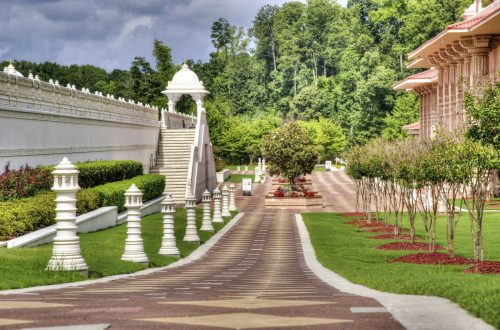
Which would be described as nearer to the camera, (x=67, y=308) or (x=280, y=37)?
(x=67, y=308)

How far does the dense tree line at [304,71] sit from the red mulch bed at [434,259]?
65.1 m

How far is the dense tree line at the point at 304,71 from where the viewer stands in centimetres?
9412

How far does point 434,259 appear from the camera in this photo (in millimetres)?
22422

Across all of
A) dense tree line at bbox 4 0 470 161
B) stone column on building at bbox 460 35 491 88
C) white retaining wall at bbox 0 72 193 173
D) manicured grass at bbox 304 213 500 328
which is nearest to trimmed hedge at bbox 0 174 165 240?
white retaining wall at bbox 0 72 193 173

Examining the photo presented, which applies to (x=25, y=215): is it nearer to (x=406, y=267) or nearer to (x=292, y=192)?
(x=406, y=267)

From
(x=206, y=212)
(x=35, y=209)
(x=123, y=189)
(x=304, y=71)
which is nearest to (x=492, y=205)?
(x=206, y=212)

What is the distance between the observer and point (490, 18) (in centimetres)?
4272

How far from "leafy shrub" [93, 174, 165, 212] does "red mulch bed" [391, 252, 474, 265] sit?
13.2m

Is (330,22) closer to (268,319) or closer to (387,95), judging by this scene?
(387,95)

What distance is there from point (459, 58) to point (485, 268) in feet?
130

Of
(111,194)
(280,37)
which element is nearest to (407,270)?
(111,194)

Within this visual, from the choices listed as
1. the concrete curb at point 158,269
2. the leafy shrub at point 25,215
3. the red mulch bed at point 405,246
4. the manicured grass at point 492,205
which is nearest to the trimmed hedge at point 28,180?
the leafy shrub at point 25,215

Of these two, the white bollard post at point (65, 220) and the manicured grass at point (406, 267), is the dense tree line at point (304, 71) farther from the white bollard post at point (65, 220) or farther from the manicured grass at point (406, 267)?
the white bollard post at point (65, 220)

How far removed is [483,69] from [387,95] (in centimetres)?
4845
